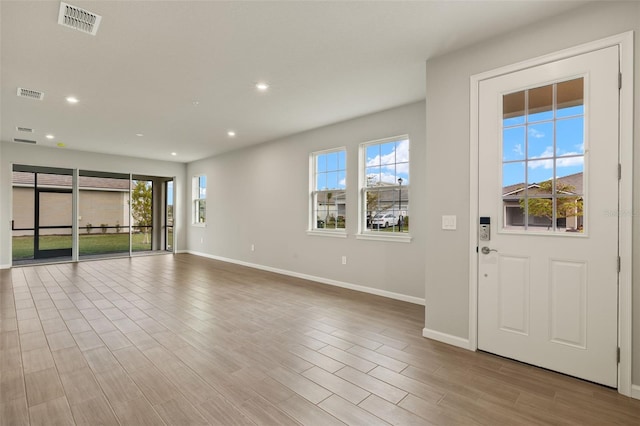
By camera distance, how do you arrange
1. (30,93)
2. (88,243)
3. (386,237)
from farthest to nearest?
(88,243) → (386,237) → (30,93)

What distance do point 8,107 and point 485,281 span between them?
21.6 feet

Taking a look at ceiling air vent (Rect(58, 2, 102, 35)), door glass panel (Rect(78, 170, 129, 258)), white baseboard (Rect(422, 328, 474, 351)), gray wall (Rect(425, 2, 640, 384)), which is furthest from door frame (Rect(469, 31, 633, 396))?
door glass panel (Rect(78, 170, 129, 258))

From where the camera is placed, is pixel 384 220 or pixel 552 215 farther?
pixel 384 220

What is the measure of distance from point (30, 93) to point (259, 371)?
4459 millimetres

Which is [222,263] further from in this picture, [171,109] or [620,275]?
[620,275]

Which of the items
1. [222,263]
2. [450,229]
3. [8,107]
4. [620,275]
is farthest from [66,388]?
[222,263]

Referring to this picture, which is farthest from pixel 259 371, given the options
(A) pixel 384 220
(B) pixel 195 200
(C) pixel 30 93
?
(B) pixel 195 200

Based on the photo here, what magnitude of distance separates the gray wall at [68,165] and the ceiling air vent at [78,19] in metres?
6.31

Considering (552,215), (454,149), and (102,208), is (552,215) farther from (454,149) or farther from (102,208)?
(102,208)

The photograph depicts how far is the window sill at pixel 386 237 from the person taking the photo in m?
4.34

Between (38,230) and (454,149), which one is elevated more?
(454,149)

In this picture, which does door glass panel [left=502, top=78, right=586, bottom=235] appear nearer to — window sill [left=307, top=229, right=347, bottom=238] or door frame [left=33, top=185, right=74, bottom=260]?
window sill [left=307, top=229, right=347, bottom=238]

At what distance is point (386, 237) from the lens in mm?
4535

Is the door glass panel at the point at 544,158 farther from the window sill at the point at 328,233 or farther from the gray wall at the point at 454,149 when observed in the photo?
the window sill at the point at 328,233
